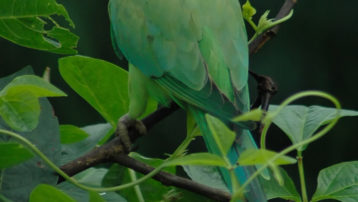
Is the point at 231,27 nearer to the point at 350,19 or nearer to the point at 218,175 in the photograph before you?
the point at 218,175

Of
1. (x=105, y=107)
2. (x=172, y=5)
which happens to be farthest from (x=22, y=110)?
(x=172, y=5)

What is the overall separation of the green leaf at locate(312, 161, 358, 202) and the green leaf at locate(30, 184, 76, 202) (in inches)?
13.9

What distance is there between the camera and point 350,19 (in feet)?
12.6

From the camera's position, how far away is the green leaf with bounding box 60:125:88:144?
3.60ft

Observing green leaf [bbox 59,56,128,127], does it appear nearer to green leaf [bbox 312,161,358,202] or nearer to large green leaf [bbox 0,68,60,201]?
large green leaf [bbox 0,68,60,201]

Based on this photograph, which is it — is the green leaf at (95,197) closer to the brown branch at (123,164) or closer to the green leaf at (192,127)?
the brown branch at (123,164)

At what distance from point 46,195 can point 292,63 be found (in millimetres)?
2940

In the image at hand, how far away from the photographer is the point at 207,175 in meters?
1.02

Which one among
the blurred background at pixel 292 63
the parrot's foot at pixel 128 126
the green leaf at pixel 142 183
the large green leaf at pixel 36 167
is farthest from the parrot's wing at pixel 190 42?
the blurred background at pixel 292 63

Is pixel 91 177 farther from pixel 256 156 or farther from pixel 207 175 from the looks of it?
pixel 256 156

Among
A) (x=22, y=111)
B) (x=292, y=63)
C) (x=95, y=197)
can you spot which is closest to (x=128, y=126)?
(x=95, y=197)

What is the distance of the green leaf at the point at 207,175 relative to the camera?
3.28ft

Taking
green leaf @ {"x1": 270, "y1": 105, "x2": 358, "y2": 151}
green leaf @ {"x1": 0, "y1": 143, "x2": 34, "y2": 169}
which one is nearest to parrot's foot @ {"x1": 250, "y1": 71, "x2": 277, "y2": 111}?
green leaf @ {"x1": 270, "y1": 105, "x2": 358, "y2": 151}

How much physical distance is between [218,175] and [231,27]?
1.35ft
